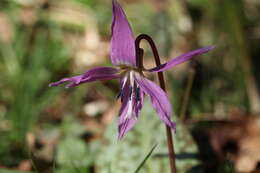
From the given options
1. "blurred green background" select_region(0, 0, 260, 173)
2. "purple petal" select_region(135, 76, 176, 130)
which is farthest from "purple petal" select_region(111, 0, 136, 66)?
"blurred green background" select_region(0, 0, 260, 173)

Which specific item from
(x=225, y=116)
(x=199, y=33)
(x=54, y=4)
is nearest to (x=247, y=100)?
(x=225, y=116)

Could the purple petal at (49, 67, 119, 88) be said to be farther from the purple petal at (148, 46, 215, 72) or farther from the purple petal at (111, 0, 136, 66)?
the purple petal at (148, 46, 215, 72)

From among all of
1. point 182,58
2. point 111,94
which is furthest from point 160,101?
point 111,94

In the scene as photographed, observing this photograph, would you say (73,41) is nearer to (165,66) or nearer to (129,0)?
(129,0)

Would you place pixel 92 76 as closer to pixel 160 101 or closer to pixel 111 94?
pixel 160 101

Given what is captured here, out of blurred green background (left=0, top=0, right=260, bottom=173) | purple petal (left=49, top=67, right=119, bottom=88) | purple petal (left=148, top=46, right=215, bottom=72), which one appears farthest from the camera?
blurred green background (left=0, top=0, right=260, bottom=173)
